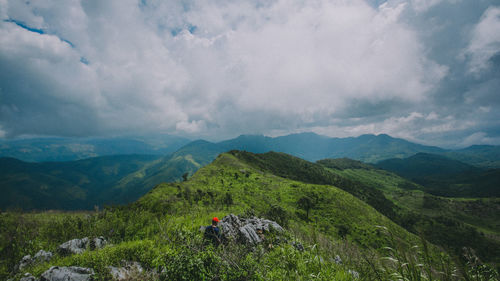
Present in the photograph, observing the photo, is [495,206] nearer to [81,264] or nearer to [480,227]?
[480,227]

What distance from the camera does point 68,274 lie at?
27.2 feet

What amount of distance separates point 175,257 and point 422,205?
694 ft

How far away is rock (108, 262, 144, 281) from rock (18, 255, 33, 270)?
5.01 metres

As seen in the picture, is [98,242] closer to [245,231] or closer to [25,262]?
[25,262]

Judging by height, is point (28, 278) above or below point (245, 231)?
below

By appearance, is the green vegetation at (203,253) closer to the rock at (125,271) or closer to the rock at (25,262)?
the rock at (125,271)

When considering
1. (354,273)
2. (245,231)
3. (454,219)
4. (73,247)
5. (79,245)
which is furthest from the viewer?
(454,219)

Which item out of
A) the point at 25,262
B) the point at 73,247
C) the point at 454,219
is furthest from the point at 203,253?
the point at 454,219

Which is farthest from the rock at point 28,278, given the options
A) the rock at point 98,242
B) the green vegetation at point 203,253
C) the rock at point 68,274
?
the rock at point 98,242

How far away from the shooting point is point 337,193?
64.6m

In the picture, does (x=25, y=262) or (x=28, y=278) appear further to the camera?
(x=25, y=262)

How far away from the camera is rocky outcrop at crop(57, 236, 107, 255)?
10.9 m

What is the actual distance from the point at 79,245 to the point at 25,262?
83.0 inches

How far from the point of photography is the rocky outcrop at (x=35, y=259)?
392 inches
